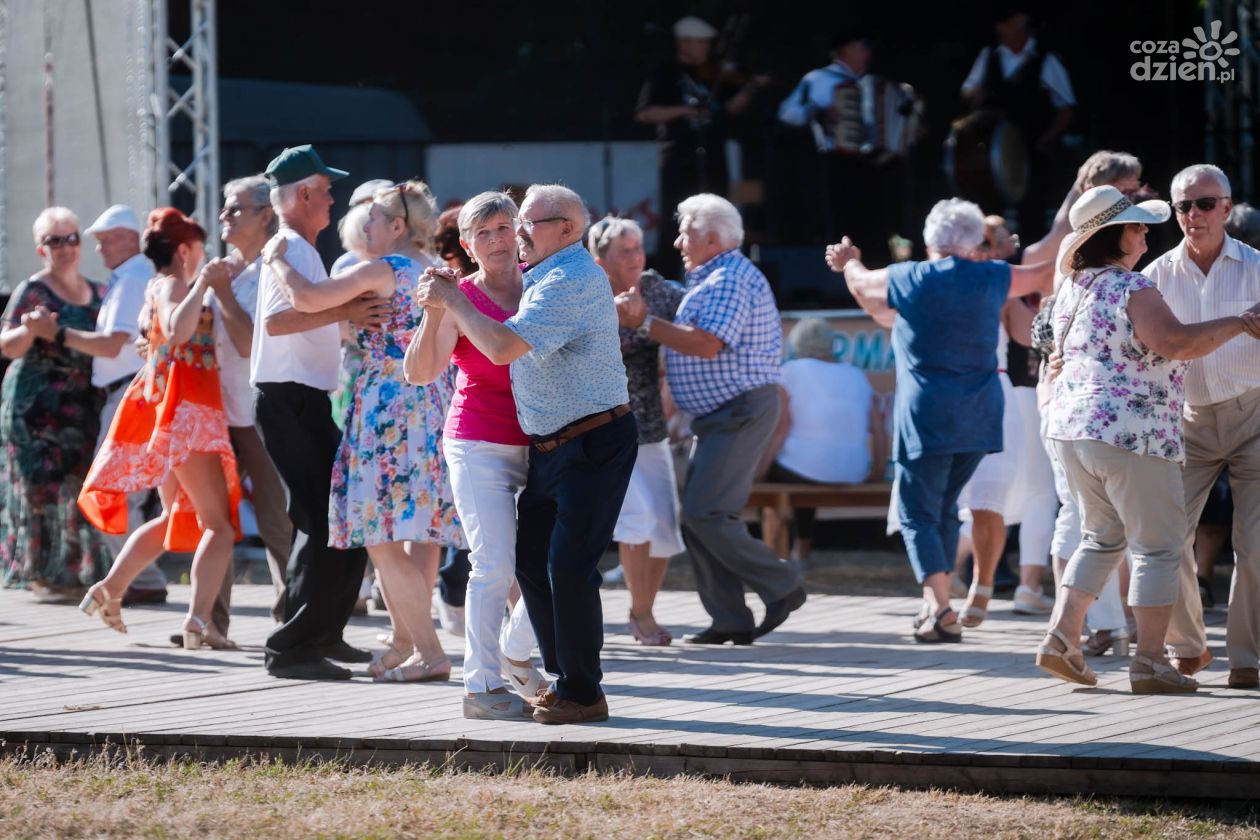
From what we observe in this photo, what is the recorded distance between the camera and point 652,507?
23.3 ft

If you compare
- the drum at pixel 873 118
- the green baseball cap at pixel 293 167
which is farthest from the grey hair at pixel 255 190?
the drum at pixel 873 118

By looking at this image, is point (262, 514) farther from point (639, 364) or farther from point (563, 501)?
point (563, 501)

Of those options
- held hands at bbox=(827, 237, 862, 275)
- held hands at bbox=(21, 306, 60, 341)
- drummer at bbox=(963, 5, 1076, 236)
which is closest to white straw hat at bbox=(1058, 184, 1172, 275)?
held hands at bbox=(827, 237, 862, 275)

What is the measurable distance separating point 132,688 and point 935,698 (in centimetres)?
265

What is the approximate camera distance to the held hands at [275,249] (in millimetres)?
5957

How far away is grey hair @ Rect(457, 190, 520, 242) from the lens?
5.32 m

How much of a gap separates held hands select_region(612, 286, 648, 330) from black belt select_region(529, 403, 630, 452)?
61.2 inches

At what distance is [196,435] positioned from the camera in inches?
272

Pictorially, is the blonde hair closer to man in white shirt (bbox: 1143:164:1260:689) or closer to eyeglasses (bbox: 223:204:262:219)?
eyeglasses (bbox: 223:204:262:219)

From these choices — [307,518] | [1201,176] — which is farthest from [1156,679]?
[307,518]

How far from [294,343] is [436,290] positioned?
134cm

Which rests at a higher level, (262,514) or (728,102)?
(728,102)

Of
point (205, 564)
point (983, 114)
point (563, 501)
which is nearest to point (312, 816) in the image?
point (563, 501)

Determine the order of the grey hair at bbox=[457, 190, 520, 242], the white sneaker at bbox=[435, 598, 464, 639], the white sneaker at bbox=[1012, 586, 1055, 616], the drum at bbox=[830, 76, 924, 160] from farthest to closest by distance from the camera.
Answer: the drum at bbox=[830, 76, 924, 160], the white sneaker at bbox=[1012, 586, 1055, 616], the white sneaker at bbox=[435, 598, 464, 639], the grey hair at bbox=[457, 190, 520, 242]
